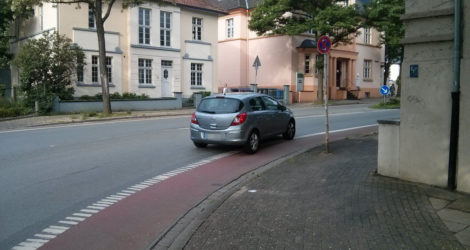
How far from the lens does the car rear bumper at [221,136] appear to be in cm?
1114

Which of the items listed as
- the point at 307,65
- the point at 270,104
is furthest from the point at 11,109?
the point at 307,65

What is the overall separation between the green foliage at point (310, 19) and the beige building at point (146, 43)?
11.9 feet

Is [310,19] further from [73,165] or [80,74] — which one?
[73,165]

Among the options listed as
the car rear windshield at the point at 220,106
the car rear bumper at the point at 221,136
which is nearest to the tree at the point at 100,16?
the car rear windshield at the point at 220,106

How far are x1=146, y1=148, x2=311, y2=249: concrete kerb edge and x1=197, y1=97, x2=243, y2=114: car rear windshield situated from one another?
9.78 ft

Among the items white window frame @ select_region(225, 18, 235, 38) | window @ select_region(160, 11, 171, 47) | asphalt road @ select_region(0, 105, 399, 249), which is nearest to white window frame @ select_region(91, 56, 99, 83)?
window @ select_region(160, 11, 171, 47)

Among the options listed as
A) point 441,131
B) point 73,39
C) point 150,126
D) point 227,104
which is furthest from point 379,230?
point 73,39

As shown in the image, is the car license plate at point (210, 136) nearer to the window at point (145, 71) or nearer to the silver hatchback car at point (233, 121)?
the silver hatchback car at point (233, 121)

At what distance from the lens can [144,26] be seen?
29734mm

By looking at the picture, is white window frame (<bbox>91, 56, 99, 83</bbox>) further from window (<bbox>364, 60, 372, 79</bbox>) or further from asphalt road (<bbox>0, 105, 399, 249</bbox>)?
window (<bbox>364, 60, 372, 79</bbox>)

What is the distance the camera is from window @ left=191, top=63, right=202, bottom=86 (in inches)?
1300

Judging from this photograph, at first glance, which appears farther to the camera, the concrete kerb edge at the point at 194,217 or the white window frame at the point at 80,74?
the white window frame at the point at 80,74

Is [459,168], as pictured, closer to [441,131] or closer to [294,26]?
[441,131]

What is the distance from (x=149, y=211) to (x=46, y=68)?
20420 mm
